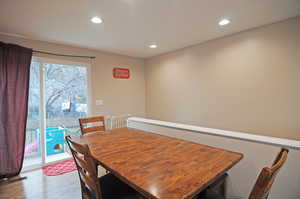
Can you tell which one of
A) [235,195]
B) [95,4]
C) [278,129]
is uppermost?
[95,4]

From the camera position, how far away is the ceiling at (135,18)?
1.78 m

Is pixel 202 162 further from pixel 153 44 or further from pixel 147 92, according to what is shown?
pixel 147 92

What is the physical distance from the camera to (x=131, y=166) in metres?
1.06

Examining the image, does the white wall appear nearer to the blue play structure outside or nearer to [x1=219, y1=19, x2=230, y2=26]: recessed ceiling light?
[x1=219, y1=19, x2=230, y2=26]: recessed ceiling light

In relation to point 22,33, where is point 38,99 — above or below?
below

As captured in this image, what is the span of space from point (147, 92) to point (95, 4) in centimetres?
297

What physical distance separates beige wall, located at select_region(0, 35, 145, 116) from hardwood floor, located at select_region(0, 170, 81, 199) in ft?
4.79

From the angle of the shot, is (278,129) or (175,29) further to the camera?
(175,29)

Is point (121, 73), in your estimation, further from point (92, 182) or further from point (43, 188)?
point (92, 182)

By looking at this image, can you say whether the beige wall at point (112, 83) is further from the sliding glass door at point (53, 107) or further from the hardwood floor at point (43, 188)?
the hardwood floor at point (43, 188)

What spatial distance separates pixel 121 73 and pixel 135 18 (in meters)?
2.04

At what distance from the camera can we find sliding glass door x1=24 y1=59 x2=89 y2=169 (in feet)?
9.52

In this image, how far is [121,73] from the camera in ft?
13.1

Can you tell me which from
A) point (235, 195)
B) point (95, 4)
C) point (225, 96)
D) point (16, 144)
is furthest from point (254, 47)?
point (16, 144)
